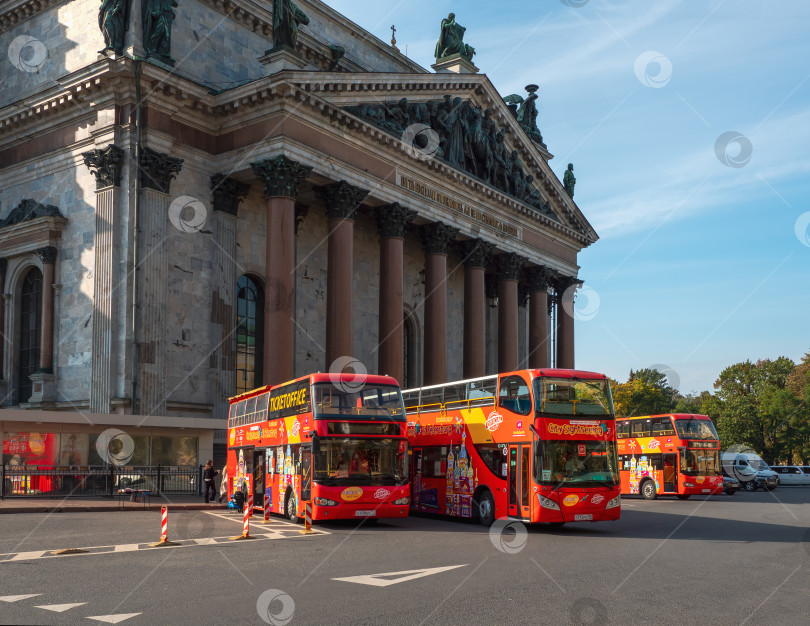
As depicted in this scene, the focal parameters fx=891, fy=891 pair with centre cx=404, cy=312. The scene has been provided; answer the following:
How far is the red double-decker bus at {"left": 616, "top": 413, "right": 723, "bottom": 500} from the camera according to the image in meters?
38.7

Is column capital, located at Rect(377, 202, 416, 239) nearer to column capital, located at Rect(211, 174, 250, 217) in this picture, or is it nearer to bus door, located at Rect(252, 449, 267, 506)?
column capital, located at Rect(211, 174, 250, 217)

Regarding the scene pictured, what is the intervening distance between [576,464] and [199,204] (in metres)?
19.4

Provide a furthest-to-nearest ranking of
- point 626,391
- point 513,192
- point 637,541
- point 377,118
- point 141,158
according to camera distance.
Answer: point 626,391
point 513,192
point 377,118
point 141,158
point 637,541

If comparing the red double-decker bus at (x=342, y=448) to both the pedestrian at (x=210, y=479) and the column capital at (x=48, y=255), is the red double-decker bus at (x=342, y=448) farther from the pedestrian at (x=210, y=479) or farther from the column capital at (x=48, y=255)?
the column capital at (x=48, y=255)

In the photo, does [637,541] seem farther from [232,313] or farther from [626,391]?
[626,391]

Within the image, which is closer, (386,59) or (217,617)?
(217,617)

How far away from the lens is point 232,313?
35.3m

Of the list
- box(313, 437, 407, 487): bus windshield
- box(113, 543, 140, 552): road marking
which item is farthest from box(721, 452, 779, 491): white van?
box(113, 543, 140, 552): road marking

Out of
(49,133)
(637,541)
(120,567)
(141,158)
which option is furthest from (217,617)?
(49,133)

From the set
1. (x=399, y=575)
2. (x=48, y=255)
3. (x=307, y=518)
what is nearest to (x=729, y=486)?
(x=307, y=518)

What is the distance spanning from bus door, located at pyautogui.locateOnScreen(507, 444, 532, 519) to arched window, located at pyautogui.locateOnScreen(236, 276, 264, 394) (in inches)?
703

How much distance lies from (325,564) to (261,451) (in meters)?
12.3

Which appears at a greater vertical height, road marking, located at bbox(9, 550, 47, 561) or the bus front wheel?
road marking, located at bbox(9, 550, 47, 561)

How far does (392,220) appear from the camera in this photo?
39.7 metres
